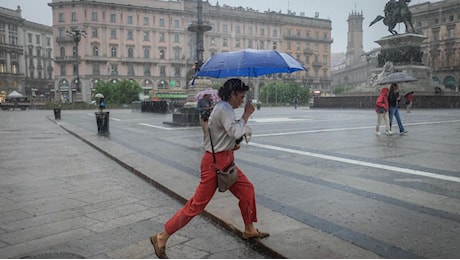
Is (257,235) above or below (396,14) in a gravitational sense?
below

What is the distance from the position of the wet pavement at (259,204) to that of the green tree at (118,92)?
47.0m

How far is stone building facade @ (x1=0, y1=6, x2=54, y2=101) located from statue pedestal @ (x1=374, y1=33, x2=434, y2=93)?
70421 millimetres

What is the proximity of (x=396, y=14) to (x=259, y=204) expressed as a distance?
29181 mm

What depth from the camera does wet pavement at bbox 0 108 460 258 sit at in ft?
11.5

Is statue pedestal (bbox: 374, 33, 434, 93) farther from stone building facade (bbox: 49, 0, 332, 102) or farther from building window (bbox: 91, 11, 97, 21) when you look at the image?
building window (bbox: 91, 11, 97, 21)

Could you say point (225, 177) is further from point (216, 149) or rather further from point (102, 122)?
point (102, 122)

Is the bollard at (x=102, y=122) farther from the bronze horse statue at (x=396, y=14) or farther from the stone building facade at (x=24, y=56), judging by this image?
Result: the stone building facade at (x=24, y=56)

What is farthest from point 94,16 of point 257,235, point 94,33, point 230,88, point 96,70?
point 257,235

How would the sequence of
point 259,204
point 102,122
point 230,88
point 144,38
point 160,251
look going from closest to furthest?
point 160,251 < point 230,88 < point 259,204 < point 102,122 < point 144,38

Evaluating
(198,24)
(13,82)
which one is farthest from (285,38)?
(198,24)

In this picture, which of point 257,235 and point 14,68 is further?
point 14,68

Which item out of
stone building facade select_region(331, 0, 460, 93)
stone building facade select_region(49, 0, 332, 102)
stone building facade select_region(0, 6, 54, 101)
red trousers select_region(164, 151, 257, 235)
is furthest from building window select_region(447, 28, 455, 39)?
stone building facade select_region(0, 6, 54, 101)

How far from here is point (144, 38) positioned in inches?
2987

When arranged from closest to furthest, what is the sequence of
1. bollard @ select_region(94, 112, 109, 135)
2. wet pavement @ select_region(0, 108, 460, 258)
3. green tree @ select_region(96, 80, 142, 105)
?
1. wet pavement @ select_region(0, 108, 460, 258)
2. bollard @ select_region(94, 112, 109, 135)
3. green tree @ select_region(96, 80, 142, 105)
